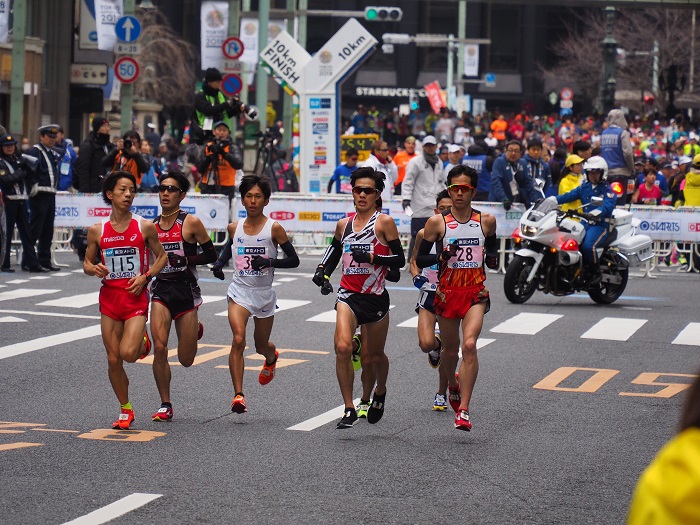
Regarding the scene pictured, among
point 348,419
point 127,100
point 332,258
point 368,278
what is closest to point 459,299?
point 368,278

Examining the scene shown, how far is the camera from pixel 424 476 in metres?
8.47

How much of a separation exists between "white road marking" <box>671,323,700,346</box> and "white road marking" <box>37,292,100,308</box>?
22.7 feet

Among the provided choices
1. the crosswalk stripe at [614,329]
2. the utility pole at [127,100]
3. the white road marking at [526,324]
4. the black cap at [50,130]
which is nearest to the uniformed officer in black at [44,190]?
the black cap at [50,130]

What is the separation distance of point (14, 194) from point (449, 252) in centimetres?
1197

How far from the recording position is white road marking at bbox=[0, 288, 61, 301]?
60.8 ft

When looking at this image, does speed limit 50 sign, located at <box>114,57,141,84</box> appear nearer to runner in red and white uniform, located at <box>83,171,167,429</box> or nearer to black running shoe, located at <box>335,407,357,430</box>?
runner in red and white uniform, located at <box>83,171,167,429</box>

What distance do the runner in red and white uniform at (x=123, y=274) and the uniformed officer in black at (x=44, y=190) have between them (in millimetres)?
11307

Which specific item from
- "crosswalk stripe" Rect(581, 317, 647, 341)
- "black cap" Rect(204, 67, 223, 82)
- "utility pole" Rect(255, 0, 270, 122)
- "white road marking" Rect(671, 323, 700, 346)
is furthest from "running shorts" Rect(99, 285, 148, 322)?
"utility pole" Rect(255, 0, 270, 122)

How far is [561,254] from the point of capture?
18.8 metres

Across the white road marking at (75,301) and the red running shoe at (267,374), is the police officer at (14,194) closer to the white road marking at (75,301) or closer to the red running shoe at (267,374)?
the white road marking at (75,301)

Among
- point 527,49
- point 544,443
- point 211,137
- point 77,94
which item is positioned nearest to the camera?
point 544,443

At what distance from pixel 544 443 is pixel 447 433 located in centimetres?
72

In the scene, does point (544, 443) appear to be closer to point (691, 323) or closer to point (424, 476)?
point (424, 476)

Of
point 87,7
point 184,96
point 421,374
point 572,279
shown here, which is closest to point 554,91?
point 184,96
